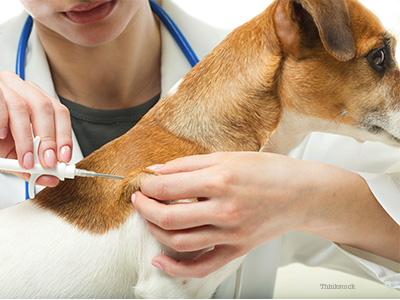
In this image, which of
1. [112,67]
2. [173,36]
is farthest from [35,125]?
[173,36]

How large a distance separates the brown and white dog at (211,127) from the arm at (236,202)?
7 cm

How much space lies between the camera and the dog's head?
A: 1091 mm

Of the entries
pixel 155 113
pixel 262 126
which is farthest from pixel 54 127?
pixel 262 126

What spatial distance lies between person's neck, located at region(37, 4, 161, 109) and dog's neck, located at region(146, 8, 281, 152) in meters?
0.57

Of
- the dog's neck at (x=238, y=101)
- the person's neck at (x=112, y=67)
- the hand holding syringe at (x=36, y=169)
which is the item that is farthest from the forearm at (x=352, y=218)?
the person's neck at (x=112, y=67)

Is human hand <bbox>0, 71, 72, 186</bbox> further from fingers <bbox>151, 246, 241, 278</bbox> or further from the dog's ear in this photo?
the dog's ear

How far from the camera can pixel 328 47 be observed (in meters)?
1.01

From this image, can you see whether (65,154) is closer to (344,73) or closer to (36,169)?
(36,169)

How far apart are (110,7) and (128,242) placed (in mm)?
692

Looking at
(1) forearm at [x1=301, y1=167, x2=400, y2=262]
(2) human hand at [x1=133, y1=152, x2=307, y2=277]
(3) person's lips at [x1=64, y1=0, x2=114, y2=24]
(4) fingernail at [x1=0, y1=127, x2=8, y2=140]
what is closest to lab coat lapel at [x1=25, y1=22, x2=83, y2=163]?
(3) person's lips at [x1=64, y1=0, x2=114, y2=24]

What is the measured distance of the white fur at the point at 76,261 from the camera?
105 cm

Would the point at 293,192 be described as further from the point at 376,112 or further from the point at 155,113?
the point at 155,113

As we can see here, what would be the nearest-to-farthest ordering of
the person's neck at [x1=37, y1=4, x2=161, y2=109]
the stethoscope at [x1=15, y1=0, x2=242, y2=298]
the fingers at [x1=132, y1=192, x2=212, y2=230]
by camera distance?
the fingers at [x1=132, y1=192, x2=212, y2=230]
the stethoscope at [x1=15, y1=0, x2=242, y2=298]
the person's neck at [x1=37, y1=4, x2=161, y2=109]

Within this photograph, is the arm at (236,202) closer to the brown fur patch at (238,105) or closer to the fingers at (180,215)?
the fingers at (180,215)
